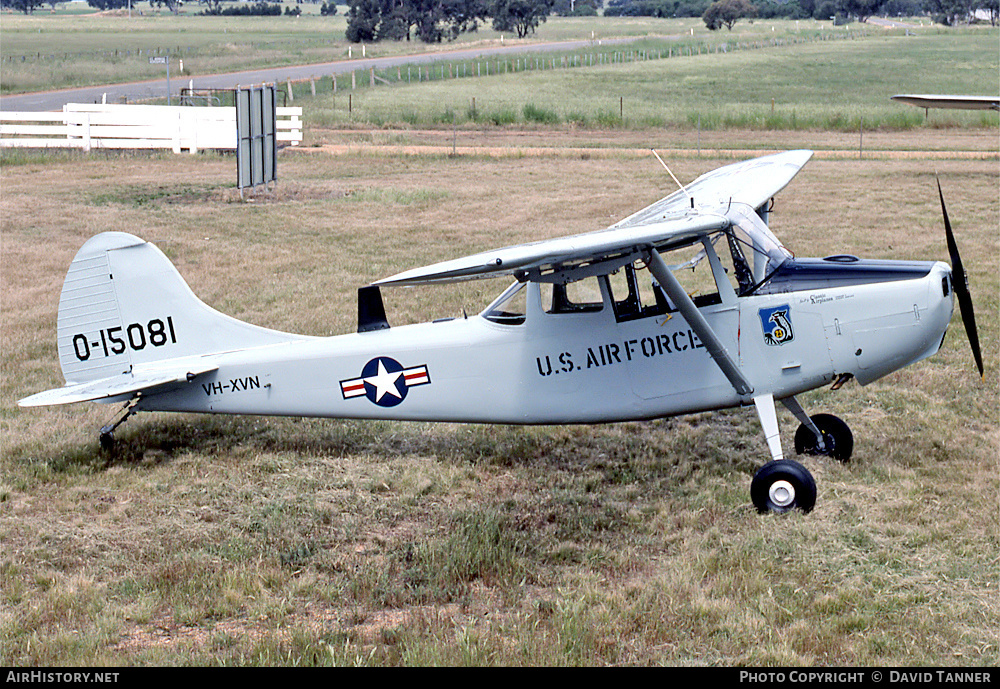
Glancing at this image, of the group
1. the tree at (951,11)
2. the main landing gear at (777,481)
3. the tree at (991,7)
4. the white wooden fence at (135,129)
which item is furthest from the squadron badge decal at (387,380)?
the tree at (951,11)

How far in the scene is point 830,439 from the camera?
9.06 meters

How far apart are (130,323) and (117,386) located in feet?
2.38

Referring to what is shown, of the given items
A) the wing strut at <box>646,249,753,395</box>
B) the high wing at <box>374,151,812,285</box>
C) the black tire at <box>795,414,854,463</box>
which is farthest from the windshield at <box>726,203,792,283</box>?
the black tire at <box>795,414,854,463</box>

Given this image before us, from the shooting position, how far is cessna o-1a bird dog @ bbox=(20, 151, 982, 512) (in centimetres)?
773

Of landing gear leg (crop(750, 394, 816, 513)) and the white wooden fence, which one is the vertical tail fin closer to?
landing gear leg (crop(750, 394, 816, 513))

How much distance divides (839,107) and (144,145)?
3320 centimetres

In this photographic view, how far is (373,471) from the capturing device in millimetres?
8906

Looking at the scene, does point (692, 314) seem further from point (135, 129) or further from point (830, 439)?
point (135, 129)

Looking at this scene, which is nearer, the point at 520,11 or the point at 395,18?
the point at 395,18

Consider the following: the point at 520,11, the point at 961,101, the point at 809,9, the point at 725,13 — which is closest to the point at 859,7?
the point at 809,9

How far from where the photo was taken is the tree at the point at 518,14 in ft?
357

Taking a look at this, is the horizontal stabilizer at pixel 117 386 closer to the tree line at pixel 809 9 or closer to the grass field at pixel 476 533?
the grass field at pixel 476 533

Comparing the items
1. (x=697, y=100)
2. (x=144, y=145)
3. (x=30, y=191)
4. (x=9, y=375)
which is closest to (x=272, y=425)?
(x=9, y=375)

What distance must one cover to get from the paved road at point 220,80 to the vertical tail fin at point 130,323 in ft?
106
